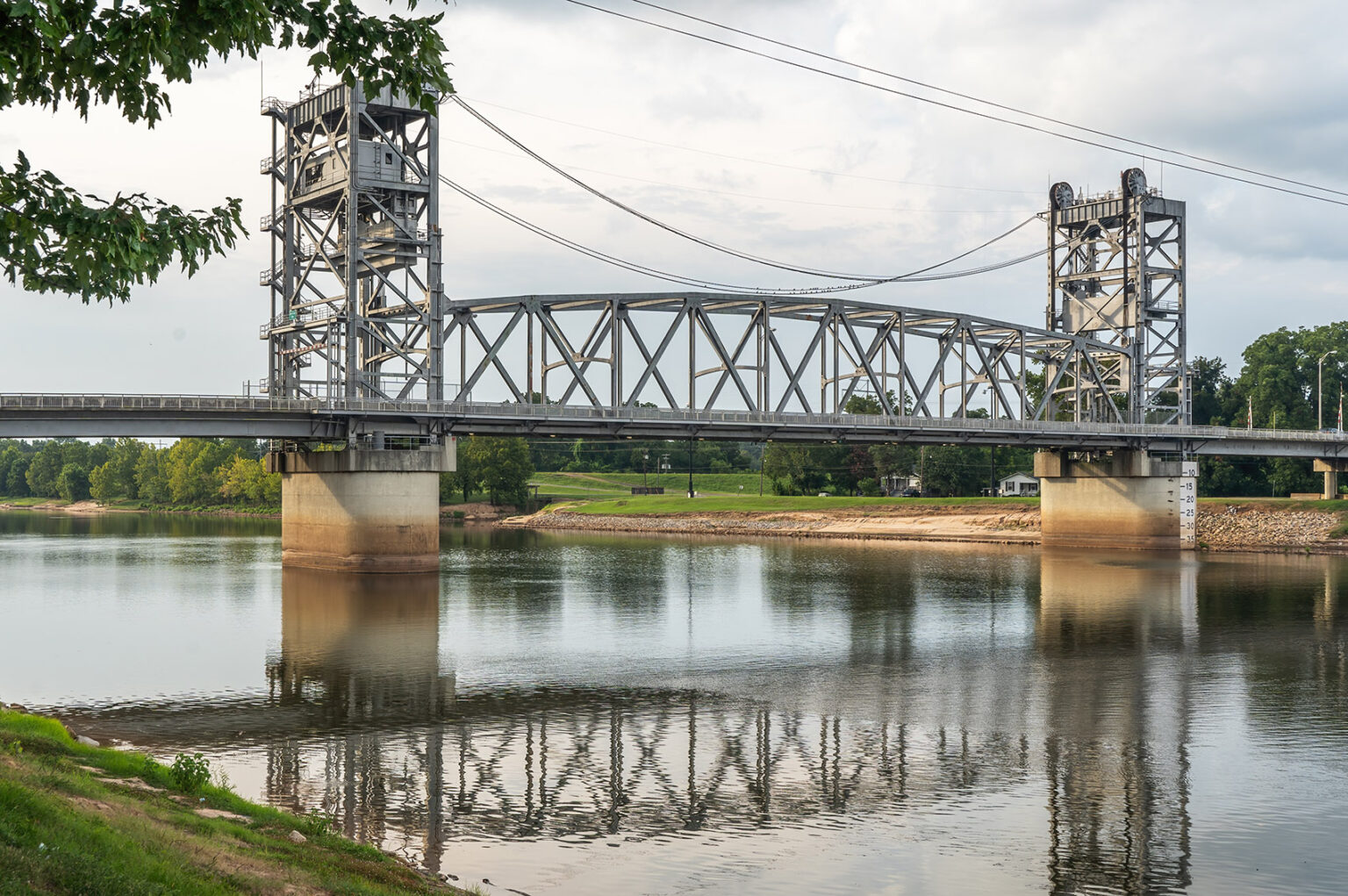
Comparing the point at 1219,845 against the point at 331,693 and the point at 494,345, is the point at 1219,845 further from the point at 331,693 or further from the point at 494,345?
the point at 494,345

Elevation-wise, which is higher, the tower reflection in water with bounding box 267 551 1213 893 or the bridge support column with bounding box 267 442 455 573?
the bridge support column with bounding box 267 442 455 573

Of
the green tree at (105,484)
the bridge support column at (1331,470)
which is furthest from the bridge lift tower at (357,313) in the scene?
the green tree at (105,484)

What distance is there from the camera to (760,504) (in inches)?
4779

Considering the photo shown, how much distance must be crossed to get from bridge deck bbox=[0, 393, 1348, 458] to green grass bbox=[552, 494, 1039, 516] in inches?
703

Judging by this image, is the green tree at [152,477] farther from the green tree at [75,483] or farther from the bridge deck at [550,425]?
the bridge deck at [550,425]

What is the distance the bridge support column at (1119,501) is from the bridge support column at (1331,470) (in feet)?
38.0

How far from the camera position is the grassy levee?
9.10m

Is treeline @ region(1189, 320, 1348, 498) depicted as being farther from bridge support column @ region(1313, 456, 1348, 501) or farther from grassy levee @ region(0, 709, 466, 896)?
grassy levee @ region(0, 709, 466, 896)

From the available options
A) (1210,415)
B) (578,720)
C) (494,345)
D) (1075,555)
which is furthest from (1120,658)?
(1210,415)

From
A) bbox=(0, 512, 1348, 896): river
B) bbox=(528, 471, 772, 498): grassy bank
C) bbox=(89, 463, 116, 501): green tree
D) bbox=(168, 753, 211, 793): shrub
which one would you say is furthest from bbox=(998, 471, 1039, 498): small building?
bbox=(89, 463, 116, 501): green tree

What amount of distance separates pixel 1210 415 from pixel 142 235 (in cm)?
13409

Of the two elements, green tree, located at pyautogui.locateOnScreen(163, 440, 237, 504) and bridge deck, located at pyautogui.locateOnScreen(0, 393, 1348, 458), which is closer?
bridge deck, located at pyautogui.locateOnScreen(0, 393, 1348, 458)

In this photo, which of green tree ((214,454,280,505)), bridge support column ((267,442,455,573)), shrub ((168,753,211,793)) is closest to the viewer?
shrub ((168,753,211,793))

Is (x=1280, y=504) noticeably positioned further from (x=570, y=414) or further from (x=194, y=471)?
(x=194, y=471)
